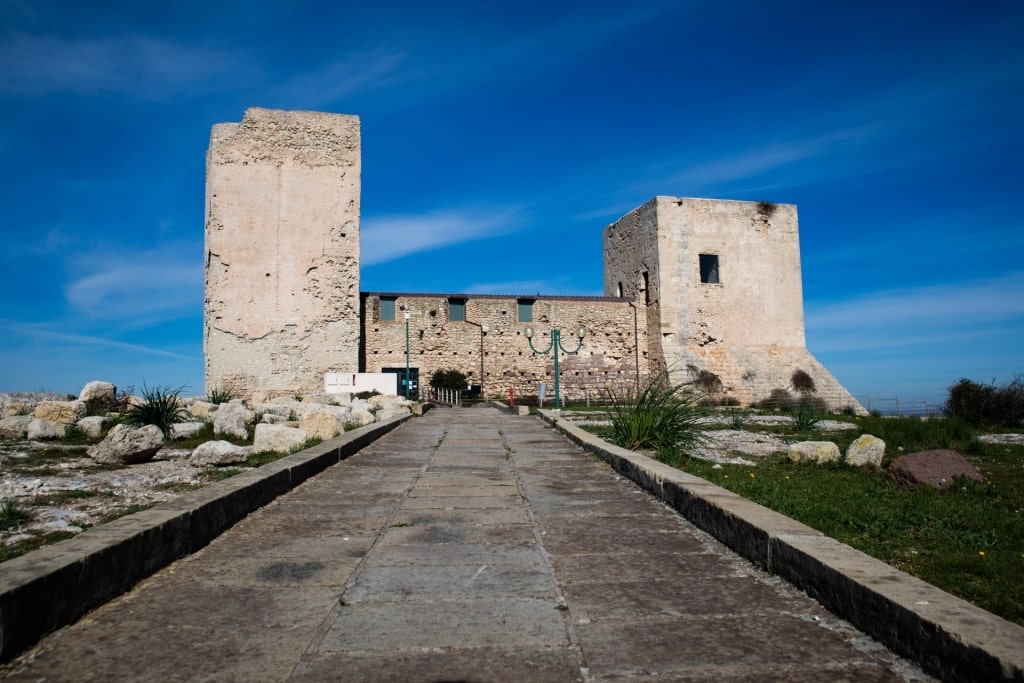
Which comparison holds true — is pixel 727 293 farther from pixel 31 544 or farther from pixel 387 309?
pixel 31 544

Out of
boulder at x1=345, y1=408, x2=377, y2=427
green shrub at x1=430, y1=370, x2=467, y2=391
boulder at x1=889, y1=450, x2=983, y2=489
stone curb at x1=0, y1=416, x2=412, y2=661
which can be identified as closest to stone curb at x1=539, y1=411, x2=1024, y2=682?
stone curb at x1=0, y1=416, x2=412, y2=661

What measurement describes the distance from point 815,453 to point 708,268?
2090cm

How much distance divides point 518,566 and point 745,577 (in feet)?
3.39

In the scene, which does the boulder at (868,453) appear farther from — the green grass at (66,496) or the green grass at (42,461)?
the green grass at (42,461)

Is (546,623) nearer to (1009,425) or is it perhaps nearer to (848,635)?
(848,635)

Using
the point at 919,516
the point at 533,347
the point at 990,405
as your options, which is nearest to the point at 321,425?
the point at 919,516

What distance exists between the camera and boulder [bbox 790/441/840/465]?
25.2 feet

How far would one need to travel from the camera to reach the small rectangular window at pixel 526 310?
27625mm

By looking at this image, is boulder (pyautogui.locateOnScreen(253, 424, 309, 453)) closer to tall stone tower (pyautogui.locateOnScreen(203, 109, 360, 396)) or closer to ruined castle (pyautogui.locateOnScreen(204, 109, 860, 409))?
ruined castle (pyautogui.locateOnScreen(204, 109, 860, 409))

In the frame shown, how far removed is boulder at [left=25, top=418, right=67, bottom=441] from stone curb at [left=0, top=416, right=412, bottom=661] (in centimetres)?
559

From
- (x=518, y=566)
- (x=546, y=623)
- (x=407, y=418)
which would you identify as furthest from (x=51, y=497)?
(x=407, y=418)

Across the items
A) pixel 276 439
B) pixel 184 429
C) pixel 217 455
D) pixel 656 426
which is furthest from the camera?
pixel 184 429

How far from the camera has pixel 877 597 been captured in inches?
91.7

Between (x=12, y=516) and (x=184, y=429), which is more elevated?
(x=184, y=429)
